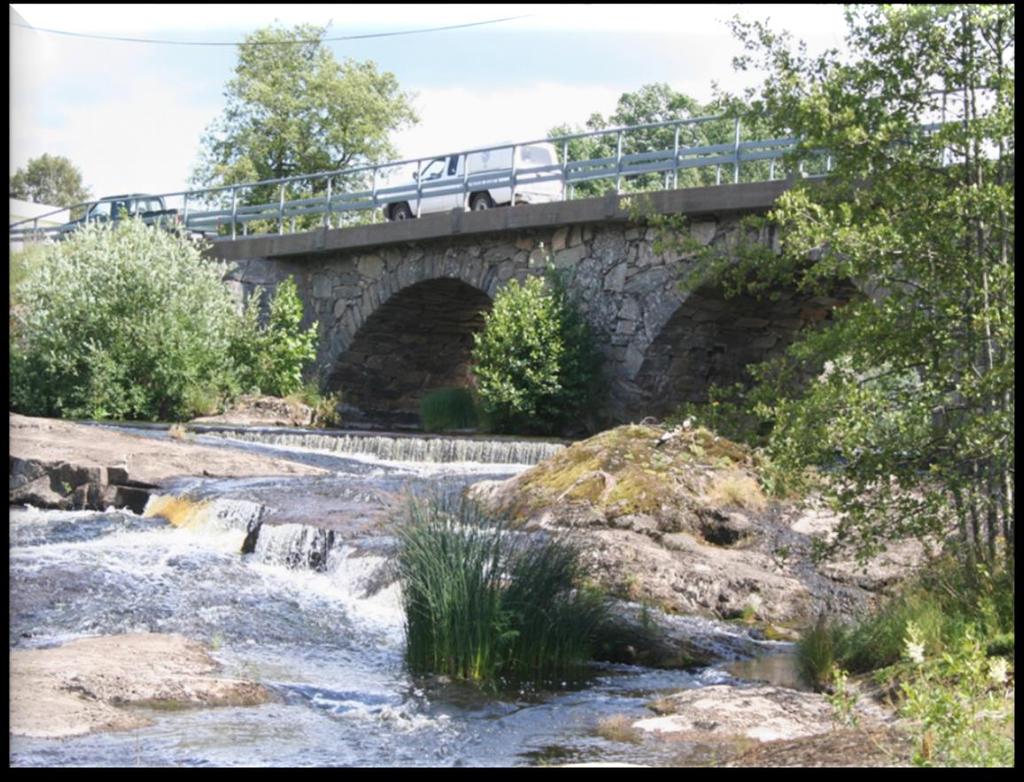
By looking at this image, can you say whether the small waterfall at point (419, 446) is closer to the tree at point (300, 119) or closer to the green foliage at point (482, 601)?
the green foliage at point (482, 601)

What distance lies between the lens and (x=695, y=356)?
21.0m

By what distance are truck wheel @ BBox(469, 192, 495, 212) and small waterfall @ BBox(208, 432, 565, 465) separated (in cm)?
708

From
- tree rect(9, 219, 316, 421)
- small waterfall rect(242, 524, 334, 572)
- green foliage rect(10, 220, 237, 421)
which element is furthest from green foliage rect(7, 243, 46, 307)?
small waterfall rect(242, 524, 334, 572)

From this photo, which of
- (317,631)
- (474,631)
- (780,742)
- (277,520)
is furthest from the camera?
(277,520)

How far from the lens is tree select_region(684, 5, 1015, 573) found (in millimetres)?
7027

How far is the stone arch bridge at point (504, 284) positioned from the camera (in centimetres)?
2042

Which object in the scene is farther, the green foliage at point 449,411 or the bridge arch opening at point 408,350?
the bridge arch opening at point 408,350

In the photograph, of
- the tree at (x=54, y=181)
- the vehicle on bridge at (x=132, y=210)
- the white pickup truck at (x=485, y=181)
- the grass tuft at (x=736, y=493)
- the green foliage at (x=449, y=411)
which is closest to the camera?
the grass tuft at (x=736, y=493)

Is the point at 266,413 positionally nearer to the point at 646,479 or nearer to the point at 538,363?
the point at 538,363

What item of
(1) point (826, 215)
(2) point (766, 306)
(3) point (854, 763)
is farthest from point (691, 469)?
(2) point (766, 306)

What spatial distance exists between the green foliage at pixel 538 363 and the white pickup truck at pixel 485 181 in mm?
2142

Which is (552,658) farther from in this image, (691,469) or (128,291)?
(128,291)

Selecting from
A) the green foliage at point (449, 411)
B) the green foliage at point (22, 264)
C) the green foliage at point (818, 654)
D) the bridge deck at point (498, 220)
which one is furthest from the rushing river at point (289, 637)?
the green foliage at point (22, 264)

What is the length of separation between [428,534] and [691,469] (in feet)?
14.2
